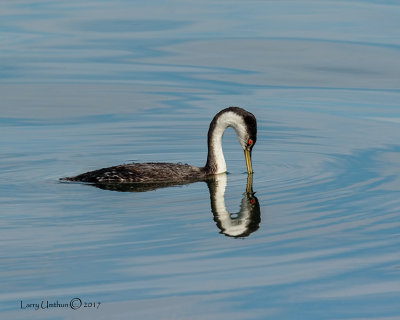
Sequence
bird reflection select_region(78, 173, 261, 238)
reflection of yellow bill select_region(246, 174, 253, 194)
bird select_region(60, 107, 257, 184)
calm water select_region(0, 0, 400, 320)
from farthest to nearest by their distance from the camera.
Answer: bird select_region(60, 107, 257, 184), reflection of yellow bill select_region(246, 174, 253, 194), bird reflection select_region(78, 173, 261, 238), calm water select_region(0, 0, 400, 320)

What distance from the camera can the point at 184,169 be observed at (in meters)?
15.6

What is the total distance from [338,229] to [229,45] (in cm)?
1557

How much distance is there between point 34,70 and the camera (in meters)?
24.9

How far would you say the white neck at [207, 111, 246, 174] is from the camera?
1606cm

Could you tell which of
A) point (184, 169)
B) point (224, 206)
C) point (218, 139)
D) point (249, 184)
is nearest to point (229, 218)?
point (224, 206)

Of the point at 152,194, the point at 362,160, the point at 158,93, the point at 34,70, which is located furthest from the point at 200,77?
the point at 152,194

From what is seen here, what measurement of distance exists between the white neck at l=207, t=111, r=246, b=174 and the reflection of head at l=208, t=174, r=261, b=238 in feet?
3.21

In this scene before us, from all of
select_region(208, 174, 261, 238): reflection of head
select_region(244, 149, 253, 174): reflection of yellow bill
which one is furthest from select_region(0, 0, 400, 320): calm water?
select_region(244, 149, 253, 174): reflection of yellow bill

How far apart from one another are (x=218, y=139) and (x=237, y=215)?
2.89m

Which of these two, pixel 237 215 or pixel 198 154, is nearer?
pixel 237 215

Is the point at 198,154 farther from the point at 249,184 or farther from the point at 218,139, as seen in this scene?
the point at 249,184

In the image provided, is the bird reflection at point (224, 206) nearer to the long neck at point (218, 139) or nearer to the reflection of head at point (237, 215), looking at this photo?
the reflection of head at point (237, 215)

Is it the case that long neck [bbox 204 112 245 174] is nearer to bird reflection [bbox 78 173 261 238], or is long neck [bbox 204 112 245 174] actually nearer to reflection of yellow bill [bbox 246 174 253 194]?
bird reflection [bbox 78 173 261 238]

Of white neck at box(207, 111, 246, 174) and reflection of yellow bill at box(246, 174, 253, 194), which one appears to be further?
white neck at box(207, 111, 246, 174)
